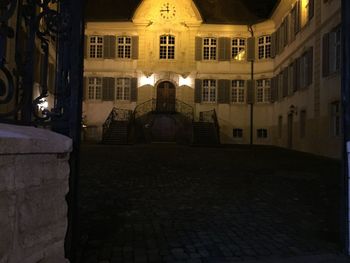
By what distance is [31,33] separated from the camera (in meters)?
3.73

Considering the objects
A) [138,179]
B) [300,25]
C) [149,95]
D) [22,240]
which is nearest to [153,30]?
[149,95]

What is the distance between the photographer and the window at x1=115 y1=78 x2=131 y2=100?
3391 centimetres

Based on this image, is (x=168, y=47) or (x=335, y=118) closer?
(x=335, y=118)

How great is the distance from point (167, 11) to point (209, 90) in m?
7.13

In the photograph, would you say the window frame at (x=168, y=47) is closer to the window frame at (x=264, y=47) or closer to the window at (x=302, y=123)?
the window frame at (x=264, y=47)

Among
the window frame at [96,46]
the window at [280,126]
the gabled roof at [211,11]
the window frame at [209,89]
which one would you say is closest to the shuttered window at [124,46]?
the window frame at [96,46]

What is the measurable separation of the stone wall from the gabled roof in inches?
1268

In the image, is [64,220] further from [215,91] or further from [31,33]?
[215,91]

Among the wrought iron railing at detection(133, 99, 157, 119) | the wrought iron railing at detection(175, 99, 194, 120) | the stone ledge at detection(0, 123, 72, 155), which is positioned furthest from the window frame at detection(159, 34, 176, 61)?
the stone ledge at detection(0, 123, 72, 155)

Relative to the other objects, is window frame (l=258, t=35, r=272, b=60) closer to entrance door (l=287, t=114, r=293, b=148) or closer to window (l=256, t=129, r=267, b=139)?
Result: window (l=256, t=129, r=267, b=139)

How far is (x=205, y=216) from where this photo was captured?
6.75 meters

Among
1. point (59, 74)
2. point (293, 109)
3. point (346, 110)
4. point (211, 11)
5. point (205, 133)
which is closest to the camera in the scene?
point (59, 74)

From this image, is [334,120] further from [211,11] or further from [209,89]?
[211,11]

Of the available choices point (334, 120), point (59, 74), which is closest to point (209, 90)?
point (334, 120)
